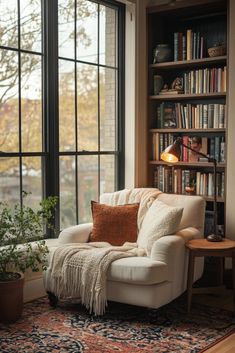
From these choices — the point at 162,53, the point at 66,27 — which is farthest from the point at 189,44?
the point at 66,27

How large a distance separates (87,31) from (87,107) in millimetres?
736

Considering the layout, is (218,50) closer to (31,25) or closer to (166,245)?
(31,25)

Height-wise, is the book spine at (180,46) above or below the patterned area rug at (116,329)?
above

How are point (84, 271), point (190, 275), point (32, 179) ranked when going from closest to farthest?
point (84, 271) → point (190, 275) → point (32, 179)

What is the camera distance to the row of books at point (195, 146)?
4828 millimetres

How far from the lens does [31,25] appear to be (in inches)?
173

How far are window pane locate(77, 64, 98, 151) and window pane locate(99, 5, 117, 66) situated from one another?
0.76 feet

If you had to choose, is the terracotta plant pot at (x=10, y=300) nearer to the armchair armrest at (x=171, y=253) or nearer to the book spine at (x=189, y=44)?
the armchair armrest at (x=171, y=253)

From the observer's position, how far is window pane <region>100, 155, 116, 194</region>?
16.9ft

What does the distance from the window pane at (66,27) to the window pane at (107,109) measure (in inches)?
19.6

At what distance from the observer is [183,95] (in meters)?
4.99

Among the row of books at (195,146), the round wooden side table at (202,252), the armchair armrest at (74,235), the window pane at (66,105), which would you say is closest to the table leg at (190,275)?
the round wooden side table at (202,252)

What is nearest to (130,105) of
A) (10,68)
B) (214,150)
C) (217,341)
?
(214,150)

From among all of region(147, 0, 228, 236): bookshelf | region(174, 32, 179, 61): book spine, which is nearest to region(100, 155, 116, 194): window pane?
region(147, 0, 228, 236): bookshelf
